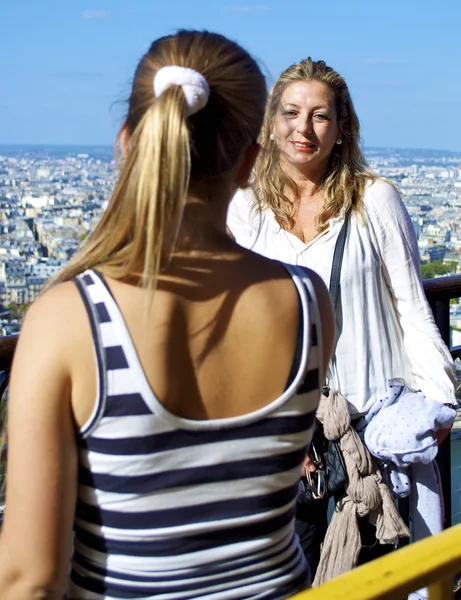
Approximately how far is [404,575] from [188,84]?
2.19ft

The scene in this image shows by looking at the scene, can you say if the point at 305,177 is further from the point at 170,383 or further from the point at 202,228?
the point at 170,383

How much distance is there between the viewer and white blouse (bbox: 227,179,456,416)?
7.82ft

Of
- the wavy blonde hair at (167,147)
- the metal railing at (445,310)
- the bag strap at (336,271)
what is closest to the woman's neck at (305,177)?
the bag strap at (336,271)

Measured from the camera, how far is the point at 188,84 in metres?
1.09

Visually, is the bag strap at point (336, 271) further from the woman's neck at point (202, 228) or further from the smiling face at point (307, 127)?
the woman's neck at point (202, 228)

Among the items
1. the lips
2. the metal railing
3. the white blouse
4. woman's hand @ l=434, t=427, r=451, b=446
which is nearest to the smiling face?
the lips

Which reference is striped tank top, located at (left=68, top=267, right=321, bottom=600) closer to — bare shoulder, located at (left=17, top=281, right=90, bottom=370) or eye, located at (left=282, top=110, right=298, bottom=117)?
bare shoulder, located at (left=17, top=281, right=90, bottom=370)

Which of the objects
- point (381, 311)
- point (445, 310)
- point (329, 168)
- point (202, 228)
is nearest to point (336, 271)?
point (381, 311)

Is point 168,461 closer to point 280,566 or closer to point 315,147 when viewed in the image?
point 280,566

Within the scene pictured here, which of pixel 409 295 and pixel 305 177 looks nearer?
pixel 409 295

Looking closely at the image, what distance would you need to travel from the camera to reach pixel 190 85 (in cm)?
108

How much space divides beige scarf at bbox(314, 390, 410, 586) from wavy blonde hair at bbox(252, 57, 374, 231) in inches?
22.9

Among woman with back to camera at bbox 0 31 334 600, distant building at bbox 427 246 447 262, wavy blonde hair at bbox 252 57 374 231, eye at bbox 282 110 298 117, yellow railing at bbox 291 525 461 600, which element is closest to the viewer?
yellow railing at bbox 291 525 461 600

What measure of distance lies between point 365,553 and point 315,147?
124 centimetres
